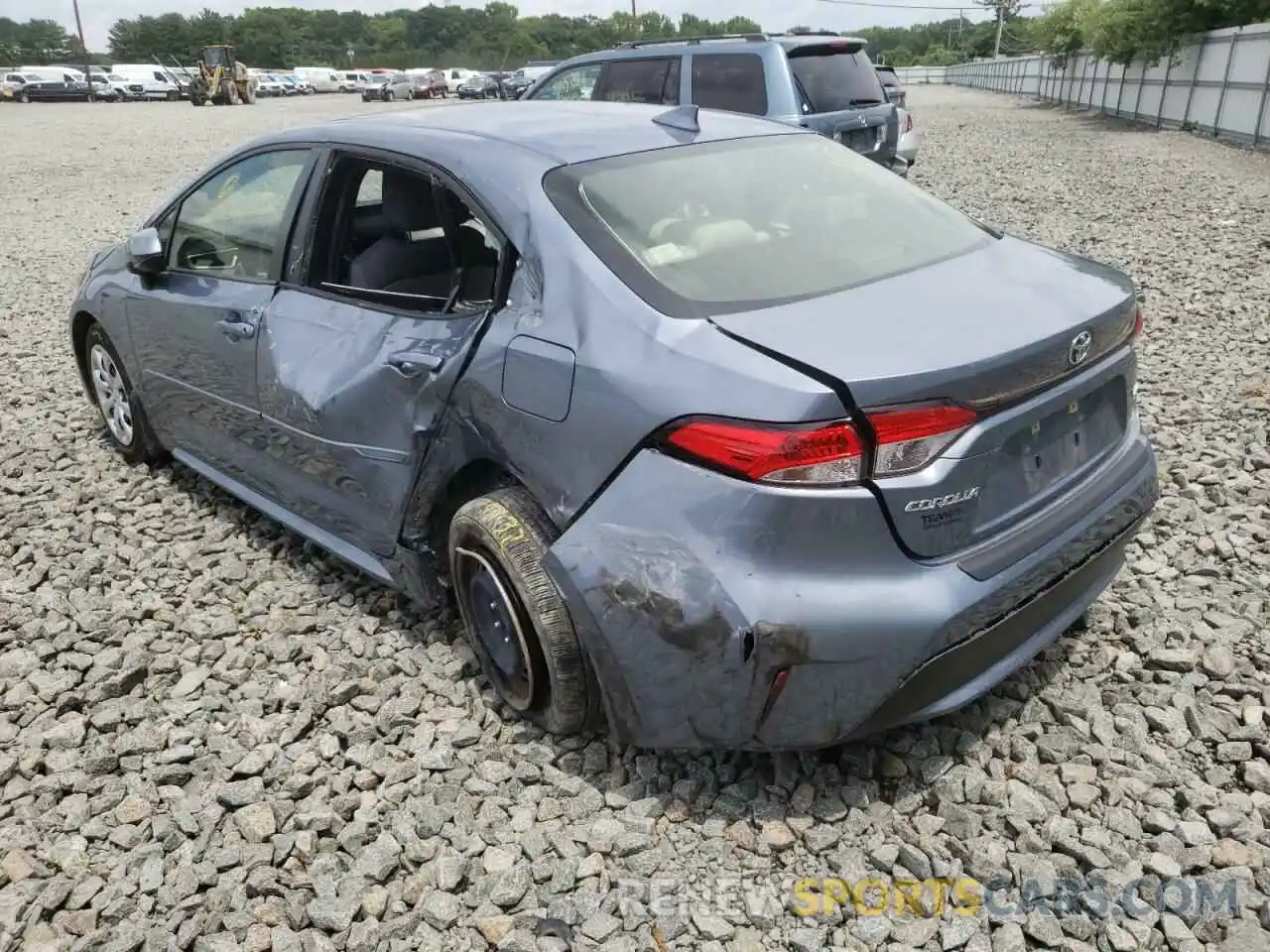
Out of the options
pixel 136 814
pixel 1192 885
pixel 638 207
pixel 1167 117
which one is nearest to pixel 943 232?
pixel 638 207

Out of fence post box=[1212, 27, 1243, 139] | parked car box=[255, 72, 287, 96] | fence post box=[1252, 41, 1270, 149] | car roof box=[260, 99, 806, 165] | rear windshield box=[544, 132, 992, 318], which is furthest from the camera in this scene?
parked car box=[255, 72, 287, 96]

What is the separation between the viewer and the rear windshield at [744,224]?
2465 mm

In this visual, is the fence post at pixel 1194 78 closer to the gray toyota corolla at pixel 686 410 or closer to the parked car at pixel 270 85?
the gray toyota corolla at pixel 686 410

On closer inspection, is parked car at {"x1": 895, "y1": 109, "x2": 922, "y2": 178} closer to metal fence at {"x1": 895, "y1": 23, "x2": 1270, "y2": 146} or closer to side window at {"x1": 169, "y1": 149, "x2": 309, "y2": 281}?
side window at {"x1": 169, "y1": 149, "x2": 309, "y2": 281}

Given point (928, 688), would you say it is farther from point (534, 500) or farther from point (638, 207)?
point (638, 207)

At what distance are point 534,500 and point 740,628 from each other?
70 centimetres

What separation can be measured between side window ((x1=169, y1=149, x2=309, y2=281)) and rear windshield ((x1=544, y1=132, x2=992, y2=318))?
129 cm

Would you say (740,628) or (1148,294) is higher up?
(740,628)

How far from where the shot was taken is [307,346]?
3.21 meters

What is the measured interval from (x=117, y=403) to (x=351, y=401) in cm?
236

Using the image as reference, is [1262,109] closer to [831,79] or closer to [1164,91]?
[1164,91]

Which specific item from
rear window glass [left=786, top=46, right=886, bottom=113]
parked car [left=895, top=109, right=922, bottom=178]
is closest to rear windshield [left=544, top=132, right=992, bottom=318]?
rear window glass [left=786, top=46, right=886, bottom=113]

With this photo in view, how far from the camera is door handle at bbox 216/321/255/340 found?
3.46 meters

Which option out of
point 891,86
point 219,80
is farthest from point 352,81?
point 891,86
